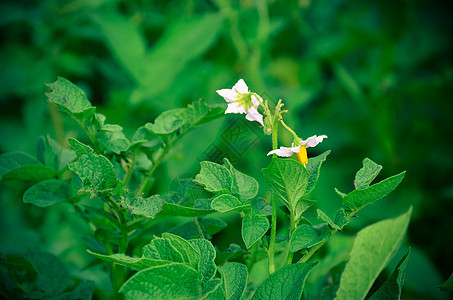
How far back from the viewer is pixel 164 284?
0.40 meters

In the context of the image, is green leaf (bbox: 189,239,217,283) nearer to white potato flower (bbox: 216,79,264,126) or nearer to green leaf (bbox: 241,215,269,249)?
green leaf (bbox: 241,215,269,249)

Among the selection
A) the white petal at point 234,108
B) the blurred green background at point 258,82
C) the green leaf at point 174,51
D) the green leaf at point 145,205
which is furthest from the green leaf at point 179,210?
the green leaf at point 174,51

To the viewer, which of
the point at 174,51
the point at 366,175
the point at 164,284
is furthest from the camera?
Answer: the point at 174,51

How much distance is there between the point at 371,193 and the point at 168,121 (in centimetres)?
27

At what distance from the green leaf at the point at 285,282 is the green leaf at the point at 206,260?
6 centimetres

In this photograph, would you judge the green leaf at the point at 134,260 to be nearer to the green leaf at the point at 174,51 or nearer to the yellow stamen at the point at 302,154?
the yellow stamen at the point at 302,154

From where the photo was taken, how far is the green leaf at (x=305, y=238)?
45cm

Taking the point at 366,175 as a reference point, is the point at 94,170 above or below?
above

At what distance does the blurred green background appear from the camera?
1.61 meters

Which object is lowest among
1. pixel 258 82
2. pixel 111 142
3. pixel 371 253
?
pixel 258 82

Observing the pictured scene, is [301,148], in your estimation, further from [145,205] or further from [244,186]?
[145,205]

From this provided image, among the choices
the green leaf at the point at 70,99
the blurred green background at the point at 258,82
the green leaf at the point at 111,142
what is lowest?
the blurred green background at the point at 258,82

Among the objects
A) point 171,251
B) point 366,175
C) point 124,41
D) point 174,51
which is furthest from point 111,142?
point 124,41

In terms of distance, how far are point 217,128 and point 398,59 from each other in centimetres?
86
